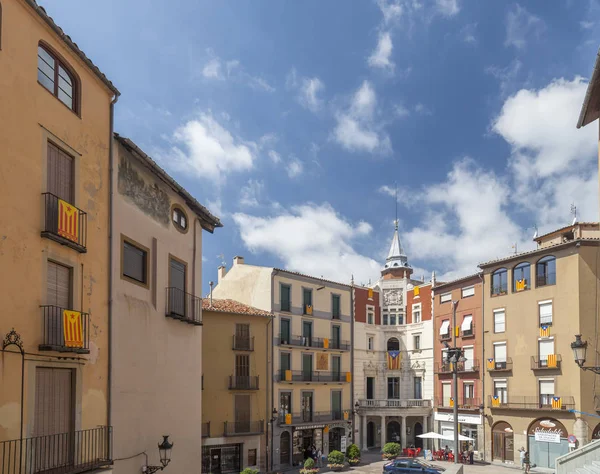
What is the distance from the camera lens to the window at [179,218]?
20.9 meters

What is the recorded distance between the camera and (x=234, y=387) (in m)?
41.0

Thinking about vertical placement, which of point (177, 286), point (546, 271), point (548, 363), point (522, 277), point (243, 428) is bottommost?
point (243, 428)

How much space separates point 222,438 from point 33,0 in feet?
107

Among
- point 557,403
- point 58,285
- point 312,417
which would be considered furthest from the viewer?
point 312,417

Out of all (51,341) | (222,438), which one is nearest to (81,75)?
(51,341)

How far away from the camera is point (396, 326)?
184 ft

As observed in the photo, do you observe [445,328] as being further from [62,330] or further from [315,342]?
[62,330]

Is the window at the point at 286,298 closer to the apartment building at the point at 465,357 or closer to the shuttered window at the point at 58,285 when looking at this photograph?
the apartment building at the point at 465,357

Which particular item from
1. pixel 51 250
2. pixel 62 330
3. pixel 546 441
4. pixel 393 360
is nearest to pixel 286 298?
pixel 393 360

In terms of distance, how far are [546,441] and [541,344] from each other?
6.31 metres

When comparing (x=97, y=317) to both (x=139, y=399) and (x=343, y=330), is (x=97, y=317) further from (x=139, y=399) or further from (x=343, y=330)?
(x=343, y=330)

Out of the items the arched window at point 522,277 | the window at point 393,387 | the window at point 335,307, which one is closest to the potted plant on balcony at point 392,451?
the window at point 393,387

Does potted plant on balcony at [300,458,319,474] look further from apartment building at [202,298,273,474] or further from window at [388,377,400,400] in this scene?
window at [388,377,400,400]

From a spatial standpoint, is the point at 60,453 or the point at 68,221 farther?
the point at 68,221
